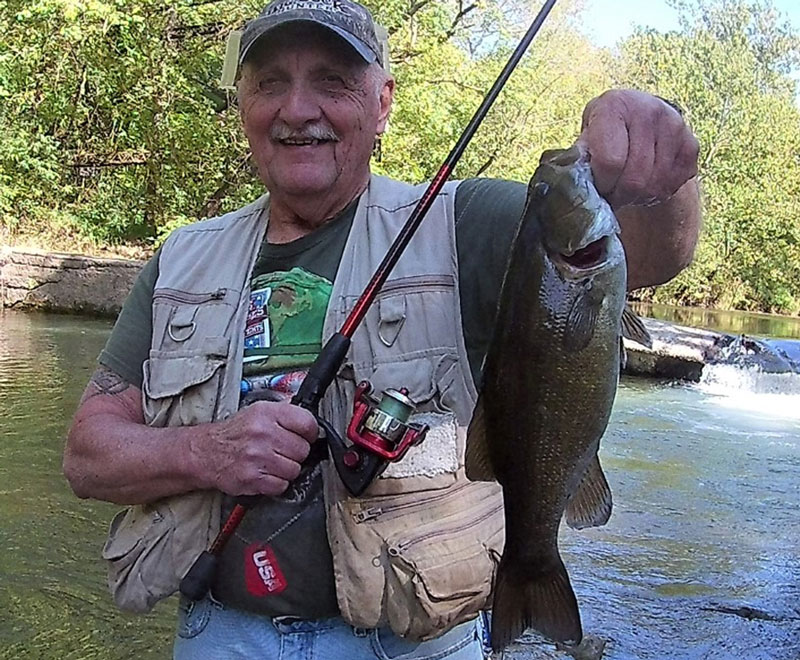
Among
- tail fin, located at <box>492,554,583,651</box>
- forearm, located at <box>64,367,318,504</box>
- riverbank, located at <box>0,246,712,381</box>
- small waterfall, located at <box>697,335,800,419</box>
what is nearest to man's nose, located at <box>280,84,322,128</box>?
forearm, located at <box>64,367,318,504</box>

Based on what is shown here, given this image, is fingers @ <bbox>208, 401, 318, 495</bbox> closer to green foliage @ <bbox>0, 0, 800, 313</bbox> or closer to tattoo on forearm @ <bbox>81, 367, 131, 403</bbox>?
tattoo on forearm @ <bbox>81, 367, 131, 403</bbox>

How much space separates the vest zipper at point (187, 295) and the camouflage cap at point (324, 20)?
0.57 metres

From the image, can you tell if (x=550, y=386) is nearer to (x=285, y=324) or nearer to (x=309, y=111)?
(x=285, y=324)

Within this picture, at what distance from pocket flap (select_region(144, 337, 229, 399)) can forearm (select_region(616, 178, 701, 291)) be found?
37.1 inches

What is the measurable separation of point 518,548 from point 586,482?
18cm

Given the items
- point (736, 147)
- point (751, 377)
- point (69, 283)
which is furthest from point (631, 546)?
point (736, 147)

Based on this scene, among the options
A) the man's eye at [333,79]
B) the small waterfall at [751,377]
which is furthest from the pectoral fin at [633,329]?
the small waterfall at [751,377]

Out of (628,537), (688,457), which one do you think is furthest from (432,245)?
(688,457)

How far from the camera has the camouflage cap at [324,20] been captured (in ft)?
7.62

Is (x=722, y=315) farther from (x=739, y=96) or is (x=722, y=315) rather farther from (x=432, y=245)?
(x=432, y=245)

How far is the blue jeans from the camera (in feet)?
7.09

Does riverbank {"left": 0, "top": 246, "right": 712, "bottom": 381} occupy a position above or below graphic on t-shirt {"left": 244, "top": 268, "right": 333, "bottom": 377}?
below

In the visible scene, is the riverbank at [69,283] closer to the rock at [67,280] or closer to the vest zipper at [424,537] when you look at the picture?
the rock at [67,280]

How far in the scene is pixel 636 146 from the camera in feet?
5.78
